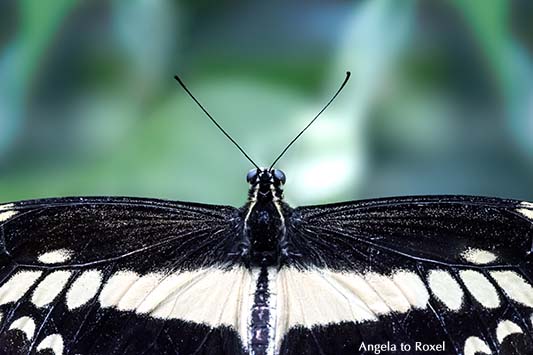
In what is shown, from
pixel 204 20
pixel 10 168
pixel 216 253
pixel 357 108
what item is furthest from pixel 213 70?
pixel 216 253

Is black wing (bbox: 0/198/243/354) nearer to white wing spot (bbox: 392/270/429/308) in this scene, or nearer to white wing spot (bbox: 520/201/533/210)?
white wing spot (bbox: 392/270/429/308)

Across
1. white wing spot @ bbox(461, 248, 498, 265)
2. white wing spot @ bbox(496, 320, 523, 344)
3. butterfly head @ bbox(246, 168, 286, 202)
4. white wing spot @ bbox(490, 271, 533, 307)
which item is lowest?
white wing spot @ bbox(496, 320, 523, 344)

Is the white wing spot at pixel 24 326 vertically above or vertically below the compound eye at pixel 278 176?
below

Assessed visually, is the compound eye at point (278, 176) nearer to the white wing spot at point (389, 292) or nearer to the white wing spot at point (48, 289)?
the white wing spot at point (389, 292)

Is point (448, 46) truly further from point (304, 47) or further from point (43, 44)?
point (43, 44)

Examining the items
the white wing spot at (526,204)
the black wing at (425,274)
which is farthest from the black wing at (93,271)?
the white wing spot at (526,204)

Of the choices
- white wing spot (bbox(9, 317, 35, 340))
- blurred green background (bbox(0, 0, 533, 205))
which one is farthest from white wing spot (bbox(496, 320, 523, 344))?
white wing spot (bbox(9, 317, 35, 340))

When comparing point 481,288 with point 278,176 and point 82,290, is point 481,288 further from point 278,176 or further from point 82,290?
point 82,290

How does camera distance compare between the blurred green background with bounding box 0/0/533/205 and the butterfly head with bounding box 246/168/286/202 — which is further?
the blurred green background with bounding box 0/0/533/205

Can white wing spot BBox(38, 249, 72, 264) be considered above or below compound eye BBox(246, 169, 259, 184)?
below
